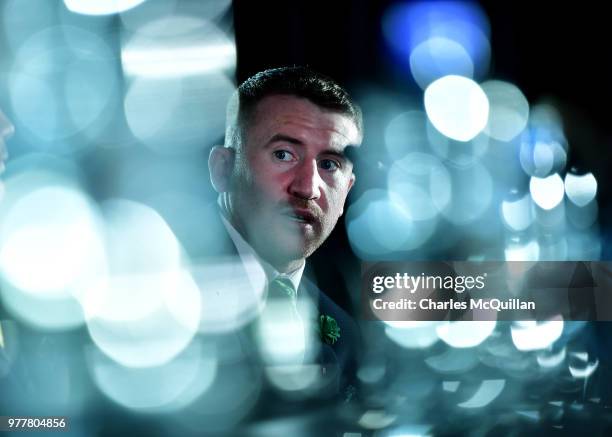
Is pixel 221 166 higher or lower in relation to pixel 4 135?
lower

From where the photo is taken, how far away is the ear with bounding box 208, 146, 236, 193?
206 centimetres

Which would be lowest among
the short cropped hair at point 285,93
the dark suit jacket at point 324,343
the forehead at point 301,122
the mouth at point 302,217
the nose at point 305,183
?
the dark suit jacket at point 324,343

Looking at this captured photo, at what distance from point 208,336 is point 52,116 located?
87 centimetres

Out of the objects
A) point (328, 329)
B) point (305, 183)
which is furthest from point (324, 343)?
point (305, 183)

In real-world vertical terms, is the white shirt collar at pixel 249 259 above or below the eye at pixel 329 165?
below

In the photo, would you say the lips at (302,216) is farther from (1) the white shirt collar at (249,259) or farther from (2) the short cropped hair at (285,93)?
(2) the short cropped hair at (285,93)

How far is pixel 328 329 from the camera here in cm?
205

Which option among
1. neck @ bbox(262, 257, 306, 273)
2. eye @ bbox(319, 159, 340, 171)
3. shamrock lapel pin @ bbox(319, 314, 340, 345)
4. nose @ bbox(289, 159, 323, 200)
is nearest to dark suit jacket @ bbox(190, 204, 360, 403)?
shamrock lapel pin @ bbox(319, 314, 340, 345)

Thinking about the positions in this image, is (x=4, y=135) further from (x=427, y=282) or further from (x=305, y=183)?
(x=427, y=282)

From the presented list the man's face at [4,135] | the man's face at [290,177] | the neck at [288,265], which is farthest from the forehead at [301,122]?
the man's face at [4,135]

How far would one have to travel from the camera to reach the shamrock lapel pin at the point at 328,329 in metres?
2.05

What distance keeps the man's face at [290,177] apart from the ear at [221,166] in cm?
2

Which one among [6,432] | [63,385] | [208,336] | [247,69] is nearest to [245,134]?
[247,69]

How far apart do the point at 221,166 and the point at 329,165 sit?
343 mm
